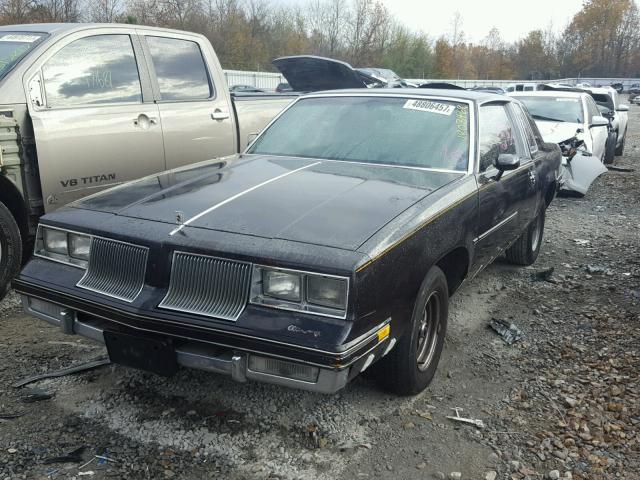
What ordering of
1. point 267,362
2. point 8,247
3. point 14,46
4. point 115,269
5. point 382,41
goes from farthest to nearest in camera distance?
1. point 382,41
2. point 14,46
3. point 8,247
4. point 115,269
5. point 267,362

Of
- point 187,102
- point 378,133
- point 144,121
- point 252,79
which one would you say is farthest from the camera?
point 252,79

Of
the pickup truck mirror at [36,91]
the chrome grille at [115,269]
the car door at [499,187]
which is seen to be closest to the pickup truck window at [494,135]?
the car door at [499,187]

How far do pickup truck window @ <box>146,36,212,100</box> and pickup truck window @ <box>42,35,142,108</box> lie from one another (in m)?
0.26

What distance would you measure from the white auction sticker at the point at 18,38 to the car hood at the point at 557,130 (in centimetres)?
768

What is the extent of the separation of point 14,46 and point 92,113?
76 centimetres

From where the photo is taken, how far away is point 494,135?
4434 millimetres

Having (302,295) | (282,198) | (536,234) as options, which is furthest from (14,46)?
(536,234)

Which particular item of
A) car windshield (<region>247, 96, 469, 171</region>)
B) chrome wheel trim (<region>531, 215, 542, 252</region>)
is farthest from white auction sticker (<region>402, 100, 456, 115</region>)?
chrome wheel trim (<region>531, 215, 542, 252</region>)

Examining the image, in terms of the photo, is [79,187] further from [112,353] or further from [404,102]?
[404,102]

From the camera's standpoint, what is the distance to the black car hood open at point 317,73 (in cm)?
777

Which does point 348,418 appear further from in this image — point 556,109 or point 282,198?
point 556,109

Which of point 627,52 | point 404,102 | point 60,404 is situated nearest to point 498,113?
point 404,102

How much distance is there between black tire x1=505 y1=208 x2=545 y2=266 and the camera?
228 inches

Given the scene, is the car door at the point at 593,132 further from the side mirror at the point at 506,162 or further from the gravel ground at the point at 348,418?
the side mirror at the point at 506,162
